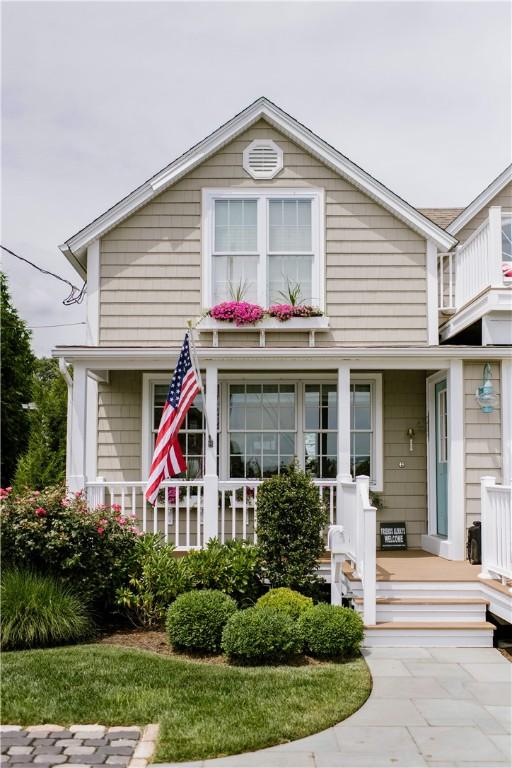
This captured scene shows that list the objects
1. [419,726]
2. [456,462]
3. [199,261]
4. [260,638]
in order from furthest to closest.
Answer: [199,261] < [456,462] < [260,638] < [419,726]

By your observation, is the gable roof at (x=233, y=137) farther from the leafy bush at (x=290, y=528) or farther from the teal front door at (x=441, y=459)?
the leafy bush at (x=290, y=528)

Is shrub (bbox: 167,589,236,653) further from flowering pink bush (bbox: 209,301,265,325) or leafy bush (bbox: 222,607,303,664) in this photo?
flowering pink bush (bbox: 209,301,265,325)

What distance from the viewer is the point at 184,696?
5.85 meters

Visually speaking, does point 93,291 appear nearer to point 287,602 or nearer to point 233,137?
point 233,137

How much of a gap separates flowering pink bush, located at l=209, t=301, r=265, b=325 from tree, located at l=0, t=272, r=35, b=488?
1372 cm

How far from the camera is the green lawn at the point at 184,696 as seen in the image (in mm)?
5129

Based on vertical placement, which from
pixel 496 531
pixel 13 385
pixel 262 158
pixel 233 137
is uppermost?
pixel 233 137

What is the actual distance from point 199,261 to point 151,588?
5087mm

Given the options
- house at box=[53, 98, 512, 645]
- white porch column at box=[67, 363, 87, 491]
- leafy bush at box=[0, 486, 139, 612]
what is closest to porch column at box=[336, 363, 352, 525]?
house at box=[53, 98, 512, 645]

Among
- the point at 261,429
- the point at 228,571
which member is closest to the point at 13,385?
the point at 261,429

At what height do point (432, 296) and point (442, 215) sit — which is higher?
point (442, 215)

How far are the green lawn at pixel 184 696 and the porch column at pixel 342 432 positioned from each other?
9.48ft

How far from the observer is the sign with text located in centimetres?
1104

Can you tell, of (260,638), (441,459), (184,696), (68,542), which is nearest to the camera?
(184,696)
